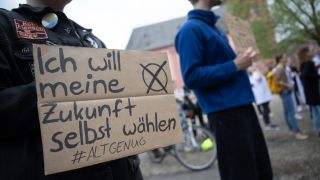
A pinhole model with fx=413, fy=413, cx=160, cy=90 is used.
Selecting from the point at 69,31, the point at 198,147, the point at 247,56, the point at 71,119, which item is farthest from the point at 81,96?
the point at 198,147

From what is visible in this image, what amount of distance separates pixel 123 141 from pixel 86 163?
0.19 m

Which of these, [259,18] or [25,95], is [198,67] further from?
[259,18]

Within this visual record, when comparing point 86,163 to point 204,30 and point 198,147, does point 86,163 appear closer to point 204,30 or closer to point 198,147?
point 204,30

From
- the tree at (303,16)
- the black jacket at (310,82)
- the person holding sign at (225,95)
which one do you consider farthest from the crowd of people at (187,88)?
the tree at (303,16)

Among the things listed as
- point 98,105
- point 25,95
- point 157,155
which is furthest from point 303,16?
point 25,95

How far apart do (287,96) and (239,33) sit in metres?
5.76

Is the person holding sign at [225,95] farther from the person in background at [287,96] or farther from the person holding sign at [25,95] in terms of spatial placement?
the person in background at [287,96]

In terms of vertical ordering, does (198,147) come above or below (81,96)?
below

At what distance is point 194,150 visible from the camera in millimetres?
7676

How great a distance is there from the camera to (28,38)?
1.59 meters

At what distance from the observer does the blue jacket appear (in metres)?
2.75

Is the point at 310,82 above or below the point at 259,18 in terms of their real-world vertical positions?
below

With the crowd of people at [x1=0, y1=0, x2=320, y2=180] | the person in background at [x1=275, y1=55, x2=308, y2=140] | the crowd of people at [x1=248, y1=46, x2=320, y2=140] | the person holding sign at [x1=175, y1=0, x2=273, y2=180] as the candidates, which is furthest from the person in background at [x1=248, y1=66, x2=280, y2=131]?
the person holding sign at [x1=175, y1=0, x2=273, y2=180]

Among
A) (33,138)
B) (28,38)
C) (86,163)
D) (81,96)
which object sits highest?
(28,38)
